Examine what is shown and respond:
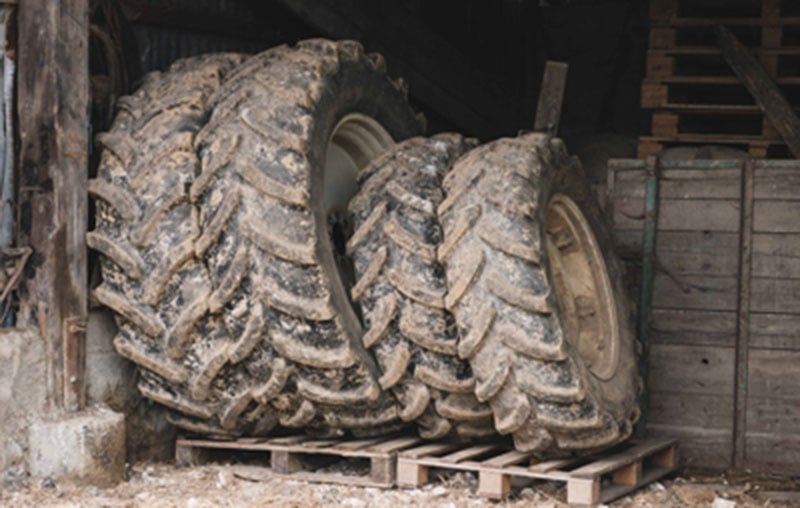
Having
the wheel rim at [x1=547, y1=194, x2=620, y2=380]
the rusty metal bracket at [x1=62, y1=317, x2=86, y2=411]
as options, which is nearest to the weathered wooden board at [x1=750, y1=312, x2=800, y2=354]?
the wheel rim at [x1=547, y1=194, x2=620, y2=380]

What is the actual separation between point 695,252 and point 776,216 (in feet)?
1.52

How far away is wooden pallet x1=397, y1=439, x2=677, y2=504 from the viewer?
5.01m

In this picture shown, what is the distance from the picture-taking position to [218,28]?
22.5 ft

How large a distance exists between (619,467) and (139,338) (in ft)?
7.31

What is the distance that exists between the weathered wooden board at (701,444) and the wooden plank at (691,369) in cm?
20

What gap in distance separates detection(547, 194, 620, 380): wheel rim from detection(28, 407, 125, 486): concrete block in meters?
2.31

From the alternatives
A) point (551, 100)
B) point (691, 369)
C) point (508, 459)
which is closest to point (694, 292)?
point (691, 369)

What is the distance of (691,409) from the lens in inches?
257

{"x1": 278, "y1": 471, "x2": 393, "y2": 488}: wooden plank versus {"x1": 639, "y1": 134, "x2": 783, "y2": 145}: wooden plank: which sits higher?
{"x1": 639, "y1": 134, "x2": 783, "y2": 145}: wooden plank

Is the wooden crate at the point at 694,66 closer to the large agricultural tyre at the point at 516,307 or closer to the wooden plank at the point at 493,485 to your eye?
the large agricultural tyre at the point at 516,307

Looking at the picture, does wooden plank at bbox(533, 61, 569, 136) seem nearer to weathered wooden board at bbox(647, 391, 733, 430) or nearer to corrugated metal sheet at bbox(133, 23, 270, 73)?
weathered wooden board at bbox(647, 391, 733, 430)

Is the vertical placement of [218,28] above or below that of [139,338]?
above

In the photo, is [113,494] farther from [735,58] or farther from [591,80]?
[591,80]

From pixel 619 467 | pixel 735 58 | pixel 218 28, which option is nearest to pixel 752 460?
pixel 619 467
